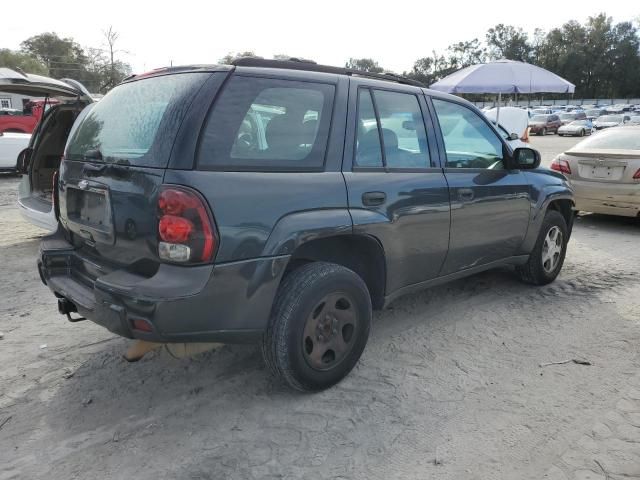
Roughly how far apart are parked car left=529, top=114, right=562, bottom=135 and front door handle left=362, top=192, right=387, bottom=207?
35.0 m

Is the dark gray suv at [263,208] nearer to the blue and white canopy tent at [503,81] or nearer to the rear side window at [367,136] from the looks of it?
the rear side window at [367,136]

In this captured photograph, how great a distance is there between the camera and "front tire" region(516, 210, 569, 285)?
479 cm

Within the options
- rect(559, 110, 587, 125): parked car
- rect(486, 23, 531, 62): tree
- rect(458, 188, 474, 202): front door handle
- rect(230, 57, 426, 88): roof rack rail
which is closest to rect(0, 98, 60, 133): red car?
rect(230, 57, 426, 88): roof rack rail

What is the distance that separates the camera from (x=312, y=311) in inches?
112

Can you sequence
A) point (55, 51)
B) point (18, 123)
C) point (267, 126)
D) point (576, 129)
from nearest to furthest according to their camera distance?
point (267, 126)
point (18, 123)
point (576, 129)
point (55, 51)

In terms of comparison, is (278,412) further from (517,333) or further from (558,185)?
(558,185)

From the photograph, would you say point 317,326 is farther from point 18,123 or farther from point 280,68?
point 18,123

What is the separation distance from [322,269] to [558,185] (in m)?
3.00

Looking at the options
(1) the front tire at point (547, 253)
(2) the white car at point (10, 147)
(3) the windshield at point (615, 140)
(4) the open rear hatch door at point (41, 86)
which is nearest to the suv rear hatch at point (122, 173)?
(4) the open rear hatch door at point (41, 86)

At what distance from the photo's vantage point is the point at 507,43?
316 feet

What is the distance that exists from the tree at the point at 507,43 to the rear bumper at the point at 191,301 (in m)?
102

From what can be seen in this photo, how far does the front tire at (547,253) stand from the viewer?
4789mm

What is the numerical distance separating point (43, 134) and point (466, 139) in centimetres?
472

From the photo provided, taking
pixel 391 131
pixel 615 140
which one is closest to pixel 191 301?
pixel 391 131
